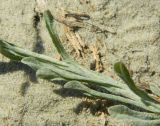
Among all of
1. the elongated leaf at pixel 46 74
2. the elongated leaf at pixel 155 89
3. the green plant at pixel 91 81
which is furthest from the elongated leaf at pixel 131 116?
the elongated leaf at pixel 46 74

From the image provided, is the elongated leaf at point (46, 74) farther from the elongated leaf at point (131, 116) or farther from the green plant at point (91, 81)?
the elongated leaf at point (131, 116)

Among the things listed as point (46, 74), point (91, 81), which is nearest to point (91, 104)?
point (91, 81)

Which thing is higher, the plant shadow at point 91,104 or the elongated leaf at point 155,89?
the elongated leaf at point 155,89

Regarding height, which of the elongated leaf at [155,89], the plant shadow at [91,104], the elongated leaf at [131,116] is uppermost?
the elongated leaf at [155,89]

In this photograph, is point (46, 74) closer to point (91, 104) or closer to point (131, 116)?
point (91, 104)

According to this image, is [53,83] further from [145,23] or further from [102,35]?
[145,23]

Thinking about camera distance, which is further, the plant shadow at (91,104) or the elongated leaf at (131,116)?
the plant shadow at (91,104)

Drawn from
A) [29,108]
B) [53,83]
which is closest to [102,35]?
[53,83]

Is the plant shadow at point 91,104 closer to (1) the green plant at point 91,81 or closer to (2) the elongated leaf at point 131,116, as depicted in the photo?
(1) the green plant at point 91,81
